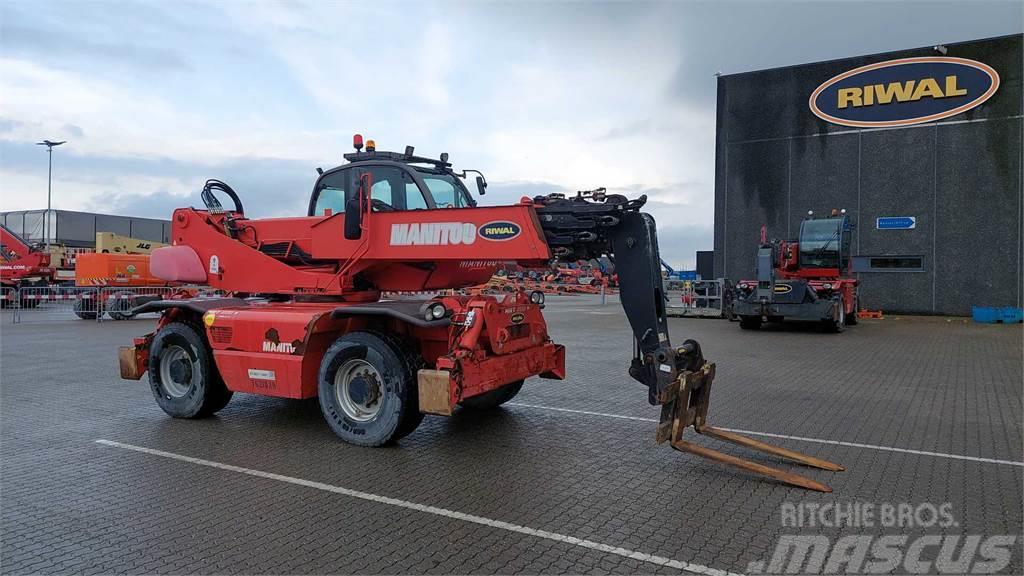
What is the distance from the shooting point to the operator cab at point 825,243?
20.3 metres

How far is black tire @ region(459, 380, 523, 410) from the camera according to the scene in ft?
26.1

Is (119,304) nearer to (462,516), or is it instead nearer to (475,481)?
(475,481)

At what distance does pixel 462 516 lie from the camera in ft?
15.3

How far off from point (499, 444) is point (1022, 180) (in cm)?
2655

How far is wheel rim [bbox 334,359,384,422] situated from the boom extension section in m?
2.05

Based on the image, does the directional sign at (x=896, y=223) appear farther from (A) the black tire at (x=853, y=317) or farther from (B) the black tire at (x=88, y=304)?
(B) the black tire at (x=88, y=304)

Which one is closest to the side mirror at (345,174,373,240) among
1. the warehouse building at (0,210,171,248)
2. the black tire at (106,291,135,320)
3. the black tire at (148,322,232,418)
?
the black tire at (148,322,232,418)

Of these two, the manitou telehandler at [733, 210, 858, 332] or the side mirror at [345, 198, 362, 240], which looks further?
the manitou telehandler at [733, 210, 858, 332]

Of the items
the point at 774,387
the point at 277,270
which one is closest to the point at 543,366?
the point at 277,270

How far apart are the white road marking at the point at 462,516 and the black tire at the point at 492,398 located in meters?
2.82

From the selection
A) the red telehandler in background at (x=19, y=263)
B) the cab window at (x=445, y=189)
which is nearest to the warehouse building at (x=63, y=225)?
the red telehandler in background at (x=19, y=263)

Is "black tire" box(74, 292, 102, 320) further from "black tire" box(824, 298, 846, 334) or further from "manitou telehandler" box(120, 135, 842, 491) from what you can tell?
"black tire" box(824, 298, 846, 334)

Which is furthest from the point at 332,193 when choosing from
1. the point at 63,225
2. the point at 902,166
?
the point at 63,225

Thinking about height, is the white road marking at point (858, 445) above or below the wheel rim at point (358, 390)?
below
